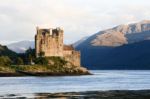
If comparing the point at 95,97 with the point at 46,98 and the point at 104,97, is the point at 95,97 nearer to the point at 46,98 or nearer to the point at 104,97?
the point at 104,97

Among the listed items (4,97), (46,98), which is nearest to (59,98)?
(46,98)

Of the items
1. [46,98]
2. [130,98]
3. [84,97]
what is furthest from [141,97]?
[46,98]

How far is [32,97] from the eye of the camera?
82000 millimetres

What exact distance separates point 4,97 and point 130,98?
55.8ft

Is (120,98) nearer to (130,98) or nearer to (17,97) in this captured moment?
(130,98)

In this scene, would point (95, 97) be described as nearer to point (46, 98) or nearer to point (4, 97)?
point (46, 98)

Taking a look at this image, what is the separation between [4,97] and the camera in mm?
81188

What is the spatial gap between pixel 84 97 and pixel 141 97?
7.70 meters

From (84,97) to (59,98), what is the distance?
11.5ft

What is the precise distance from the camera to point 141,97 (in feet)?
265

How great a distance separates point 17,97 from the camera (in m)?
81.9

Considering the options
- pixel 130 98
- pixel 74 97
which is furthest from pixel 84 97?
pixel 130 98

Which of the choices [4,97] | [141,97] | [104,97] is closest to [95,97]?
[104,97]

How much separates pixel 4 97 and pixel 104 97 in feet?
44.4
